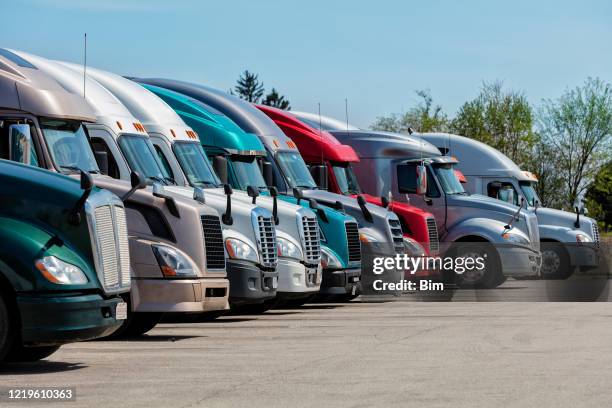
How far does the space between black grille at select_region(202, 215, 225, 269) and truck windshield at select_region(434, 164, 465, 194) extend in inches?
573

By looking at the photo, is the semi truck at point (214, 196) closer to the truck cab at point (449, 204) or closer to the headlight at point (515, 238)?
the truck cab at point (449, 204)

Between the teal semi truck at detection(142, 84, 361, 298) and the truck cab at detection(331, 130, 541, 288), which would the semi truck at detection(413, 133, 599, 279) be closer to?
the truck cab at detection(331, 130, 541, 288)

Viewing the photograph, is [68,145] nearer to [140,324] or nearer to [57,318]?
[140,324]

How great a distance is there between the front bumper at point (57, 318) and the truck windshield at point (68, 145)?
3960 mm

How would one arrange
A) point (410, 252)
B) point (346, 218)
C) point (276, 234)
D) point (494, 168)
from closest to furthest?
1. point (276, 234)
2. point (346, 218)
3. point (410, 252)
4. point (494, 168)

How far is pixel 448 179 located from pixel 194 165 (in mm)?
11753

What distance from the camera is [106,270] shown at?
13195 mm

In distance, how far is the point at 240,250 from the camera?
1928 cm

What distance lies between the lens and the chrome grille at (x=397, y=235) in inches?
1038

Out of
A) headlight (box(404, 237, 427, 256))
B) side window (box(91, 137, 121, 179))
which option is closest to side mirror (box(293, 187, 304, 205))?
headlight (box(404, 237, 427, 256))

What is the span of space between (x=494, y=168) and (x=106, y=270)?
77.7 ft

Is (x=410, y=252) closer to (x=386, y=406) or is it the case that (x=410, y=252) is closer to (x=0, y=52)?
(x=0, y=52)

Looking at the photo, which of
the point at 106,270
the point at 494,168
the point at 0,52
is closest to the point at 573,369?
the point at 106,270

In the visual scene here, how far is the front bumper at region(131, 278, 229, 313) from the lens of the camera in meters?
16.4
